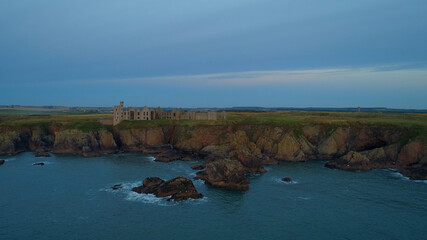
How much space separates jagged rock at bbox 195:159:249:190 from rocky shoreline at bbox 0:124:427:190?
15.9ft

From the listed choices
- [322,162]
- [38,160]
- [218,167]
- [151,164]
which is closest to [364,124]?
[322,162]

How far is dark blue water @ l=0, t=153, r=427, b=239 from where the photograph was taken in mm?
39000

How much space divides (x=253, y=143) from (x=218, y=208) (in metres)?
40.8

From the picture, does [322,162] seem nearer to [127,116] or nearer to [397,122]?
[397,122]

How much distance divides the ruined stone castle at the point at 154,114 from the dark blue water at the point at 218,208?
38.5 metres

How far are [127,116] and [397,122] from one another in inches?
3117

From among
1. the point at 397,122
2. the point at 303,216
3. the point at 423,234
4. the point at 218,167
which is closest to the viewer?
the point at 423,234

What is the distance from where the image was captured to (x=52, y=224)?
40938 mm

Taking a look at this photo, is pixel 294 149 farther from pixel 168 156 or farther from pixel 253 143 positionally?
pixel 168 156

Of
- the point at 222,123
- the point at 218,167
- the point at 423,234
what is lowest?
the point at 423,234

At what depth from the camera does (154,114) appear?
361ft

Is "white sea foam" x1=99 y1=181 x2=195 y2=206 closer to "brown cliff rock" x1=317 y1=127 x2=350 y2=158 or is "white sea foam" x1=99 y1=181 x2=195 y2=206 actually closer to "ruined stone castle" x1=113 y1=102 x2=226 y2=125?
"brown cliff rock" x1=317 y1=127 x2=350 y2=158

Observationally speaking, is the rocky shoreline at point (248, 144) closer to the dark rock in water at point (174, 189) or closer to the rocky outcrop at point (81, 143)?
the rocky outcrop at point (81, 143)

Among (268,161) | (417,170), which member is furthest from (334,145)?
(417,170)
